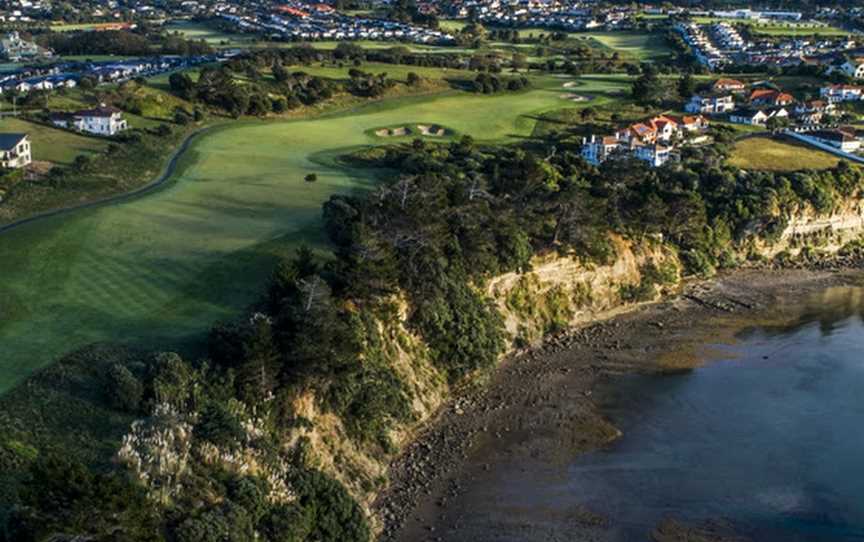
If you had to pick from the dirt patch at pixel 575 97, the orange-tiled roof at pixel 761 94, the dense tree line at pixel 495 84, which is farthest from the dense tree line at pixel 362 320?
the dense tree line at pixel 495 84

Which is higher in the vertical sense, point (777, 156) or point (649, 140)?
point (649, 140)

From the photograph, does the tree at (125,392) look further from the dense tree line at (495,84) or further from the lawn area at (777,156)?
the dense tree line at (495,84)

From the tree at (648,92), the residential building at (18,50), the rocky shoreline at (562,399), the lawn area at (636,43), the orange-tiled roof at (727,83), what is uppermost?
the lawn area at (636,43)

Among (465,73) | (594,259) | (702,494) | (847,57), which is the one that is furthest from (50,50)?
(702,494)

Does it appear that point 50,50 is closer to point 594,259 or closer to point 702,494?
point 594,259

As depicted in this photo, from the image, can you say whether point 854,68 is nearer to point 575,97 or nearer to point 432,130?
point 575,97

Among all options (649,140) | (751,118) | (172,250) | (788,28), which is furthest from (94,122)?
(788,28)
